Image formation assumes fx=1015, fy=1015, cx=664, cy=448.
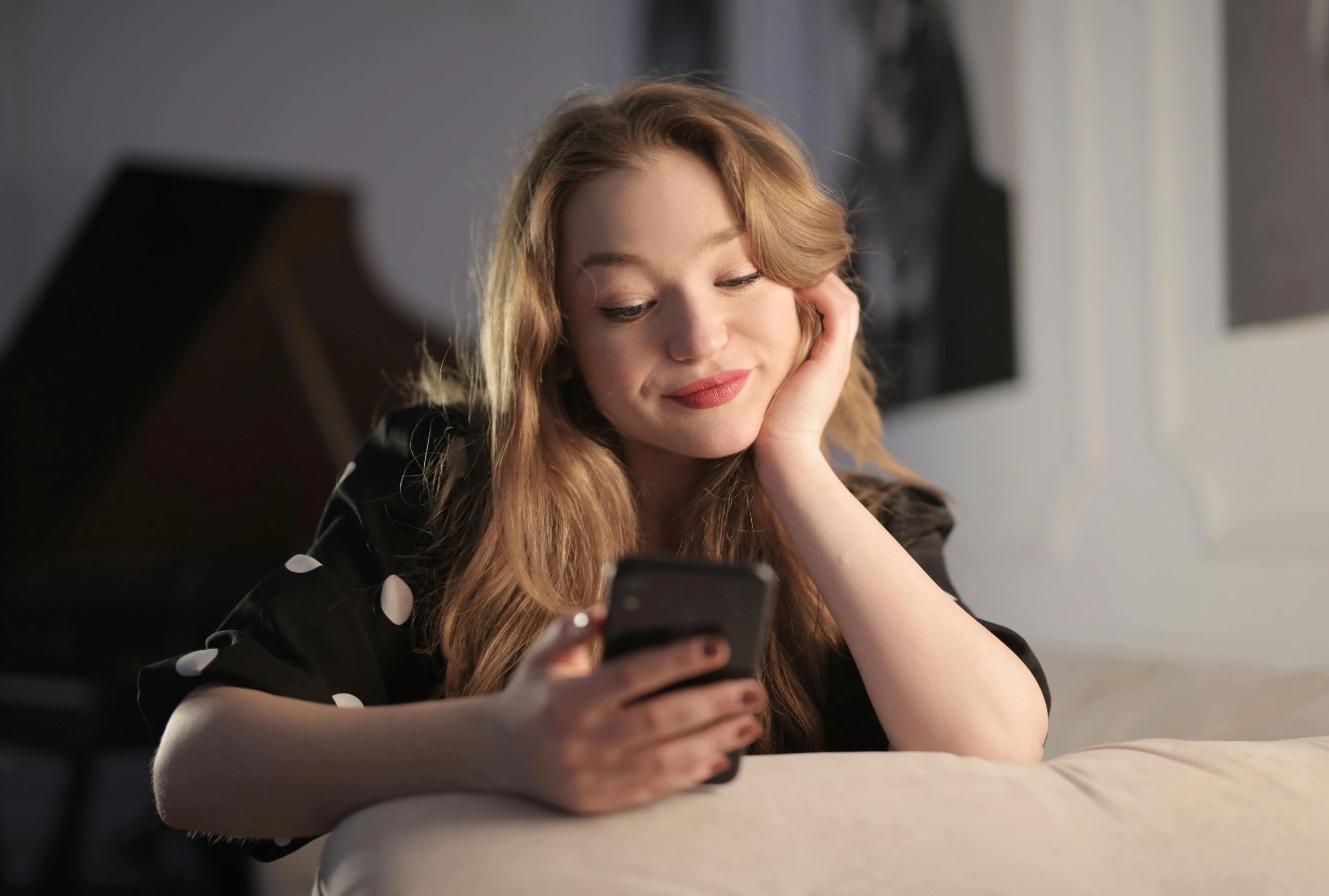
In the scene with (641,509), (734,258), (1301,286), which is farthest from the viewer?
(1301,286)

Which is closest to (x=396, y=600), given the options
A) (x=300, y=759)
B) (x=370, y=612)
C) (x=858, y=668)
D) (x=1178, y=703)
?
(x=370, y=612)

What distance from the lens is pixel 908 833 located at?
20.5 inches

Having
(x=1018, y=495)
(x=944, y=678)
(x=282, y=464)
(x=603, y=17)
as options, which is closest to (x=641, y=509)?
(x=944, y=678)

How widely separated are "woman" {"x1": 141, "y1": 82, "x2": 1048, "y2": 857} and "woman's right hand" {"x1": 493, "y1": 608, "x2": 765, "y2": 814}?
0.15 m

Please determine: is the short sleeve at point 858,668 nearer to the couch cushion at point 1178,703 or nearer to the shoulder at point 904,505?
the shoulder at point 904,505

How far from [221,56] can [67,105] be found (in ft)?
2.13

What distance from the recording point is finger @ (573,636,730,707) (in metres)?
0.50

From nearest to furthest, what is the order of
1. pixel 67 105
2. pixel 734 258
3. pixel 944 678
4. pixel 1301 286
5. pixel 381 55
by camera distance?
pixel 944 678
pixel 734 258
pixel 1301 286
pixel 67 105
pixel 381 55

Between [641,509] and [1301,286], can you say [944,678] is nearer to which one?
[641,509]

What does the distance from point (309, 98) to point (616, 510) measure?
4137 millimetres

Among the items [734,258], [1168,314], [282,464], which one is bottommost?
[282,464]

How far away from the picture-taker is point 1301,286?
1.40m

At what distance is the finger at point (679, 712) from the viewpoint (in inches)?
20.1

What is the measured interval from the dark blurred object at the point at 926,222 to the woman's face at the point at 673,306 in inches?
45.8
